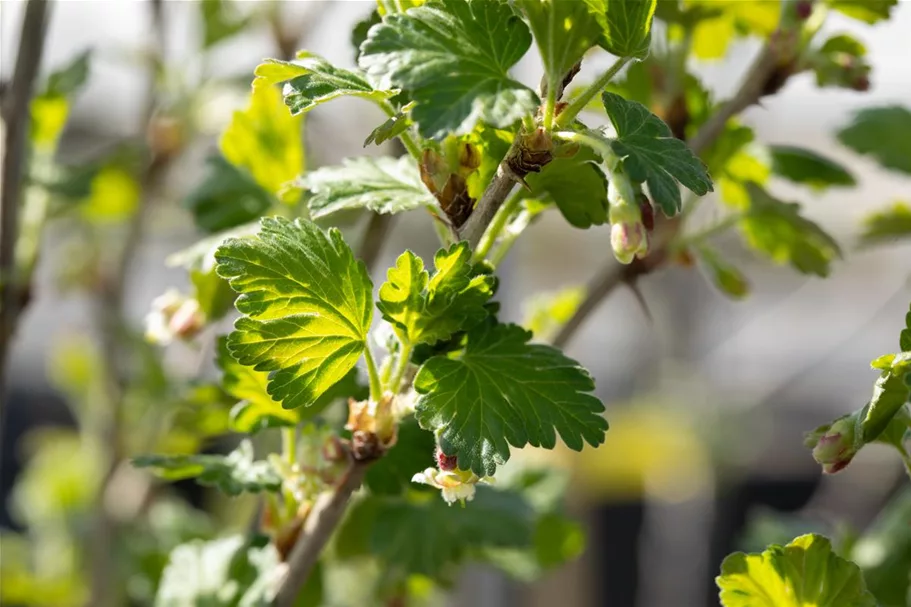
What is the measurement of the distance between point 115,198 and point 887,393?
101 cm

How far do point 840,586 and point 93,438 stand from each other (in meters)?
1.21

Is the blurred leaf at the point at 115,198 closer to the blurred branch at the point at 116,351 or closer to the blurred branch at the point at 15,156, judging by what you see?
the blurred branch at the point at 116,351

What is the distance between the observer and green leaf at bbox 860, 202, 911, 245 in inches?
34.9

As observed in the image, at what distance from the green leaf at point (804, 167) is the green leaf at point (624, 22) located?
0.38m

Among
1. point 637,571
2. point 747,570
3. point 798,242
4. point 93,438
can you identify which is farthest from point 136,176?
point 637,571

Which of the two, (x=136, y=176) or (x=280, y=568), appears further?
(x=136, y=176)

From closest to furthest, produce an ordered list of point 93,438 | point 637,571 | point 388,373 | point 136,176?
1. point 388,373
2. point 136,176
3. point 93,438
4. point 637,571

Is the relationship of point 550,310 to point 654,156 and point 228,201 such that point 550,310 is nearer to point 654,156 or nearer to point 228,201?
point 228,201

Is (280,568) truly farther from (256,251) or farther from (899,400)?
(899,400)

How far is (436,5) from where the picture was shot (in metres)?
0.47

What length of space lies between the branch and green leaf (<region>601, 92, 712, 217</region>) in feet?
0.76

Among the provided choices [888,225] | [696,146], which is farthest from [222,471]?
[888,225]

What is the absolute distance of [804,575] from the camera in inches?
19.7

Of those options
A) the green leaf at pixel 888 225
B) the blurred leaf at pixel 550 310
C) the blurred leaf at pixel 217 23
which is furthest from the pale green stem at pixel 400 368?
the blurred leaf at pixel 217 23
